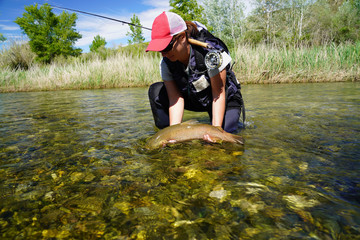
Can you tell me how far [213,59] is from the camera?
102 inches

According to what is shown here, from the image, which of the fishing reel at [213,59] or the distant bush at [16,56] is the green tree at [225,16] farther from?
the fishing reel at [213,59]

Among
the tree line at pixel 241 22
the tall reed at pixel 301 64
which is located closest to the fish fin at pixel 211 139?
the tall reed at pixel 301 64

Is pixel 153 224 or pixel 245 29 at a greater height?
pixel 245 29

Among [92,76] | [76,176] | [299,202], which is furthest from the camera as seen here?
[92,76]

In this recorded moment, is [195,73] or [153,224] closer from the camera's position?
[153,224]

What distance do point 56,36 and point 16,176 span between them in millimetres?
33633

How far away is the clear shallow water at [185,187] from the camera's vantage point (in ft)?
4.33

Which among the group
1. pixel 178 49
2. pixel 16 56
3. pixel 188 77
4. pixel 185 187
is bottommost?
pixel 185 187

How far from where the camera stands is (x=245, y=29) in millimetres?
29828

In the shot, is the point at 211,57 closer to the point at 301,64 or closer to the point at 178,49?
the point at 178,49

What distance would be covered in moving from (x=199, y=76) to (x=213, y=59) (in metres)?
0.37

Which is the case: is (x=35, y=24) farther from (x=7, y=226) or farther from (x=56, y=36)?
(x=7, y=226)

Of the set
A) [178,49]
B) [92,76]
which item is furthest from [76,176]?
[92,76]

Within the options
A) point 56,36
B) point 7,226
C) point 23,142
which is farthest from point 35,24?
point 7,226
